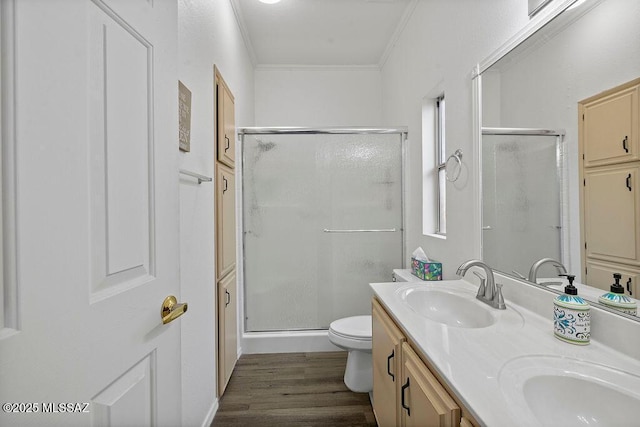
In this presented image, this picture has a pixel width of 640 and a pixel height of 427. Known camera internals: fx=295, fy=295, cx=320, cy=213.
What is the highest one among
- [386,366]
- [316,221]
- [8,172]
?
[8,172]

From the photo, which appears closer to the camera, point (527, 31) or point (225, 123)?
point (527, 31)

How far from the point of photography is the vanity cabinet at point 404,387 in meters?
0.72

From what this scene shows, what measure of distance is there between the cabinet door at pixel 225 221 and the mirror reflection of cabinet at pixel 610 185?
171cm

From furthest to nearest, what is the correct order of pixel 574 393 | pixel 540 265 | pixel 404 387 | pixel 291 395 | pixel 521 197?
pixel 291 395 < pixel 521 197 < pixel 540 265 < pixel 404 387 < pixel 574 393

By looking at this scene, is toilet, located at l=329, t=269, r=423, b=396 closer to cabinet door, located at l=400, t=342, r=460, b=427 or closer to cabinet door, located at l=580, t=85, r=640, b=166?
cabinet door, located at l=400, t=342, r=460, b=427

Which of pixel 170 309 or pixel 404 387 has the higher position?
pixel 170 309

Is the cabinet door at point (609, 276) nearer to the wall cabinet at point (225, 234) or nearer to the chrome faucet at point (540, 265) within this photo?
the chrome faucet at point (540, 265)

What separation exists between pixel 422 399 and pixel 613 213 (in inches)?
30.4

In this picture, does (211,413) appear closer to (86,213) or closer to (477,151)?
(86,213)

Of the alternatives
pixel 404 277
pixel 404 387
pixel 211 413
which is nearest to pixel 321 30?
pixel 404 277

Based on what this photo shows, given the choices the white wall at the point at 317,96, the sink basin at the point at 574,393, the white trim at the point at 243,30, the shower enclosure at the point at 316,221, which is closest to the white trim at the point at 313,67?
the white wall at the point at 317,96

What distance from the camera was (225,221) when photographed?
197 cm

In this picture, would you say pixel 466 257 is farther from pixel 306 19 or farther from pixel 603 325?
pixel 306 19

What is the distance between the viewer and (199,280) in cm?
150
